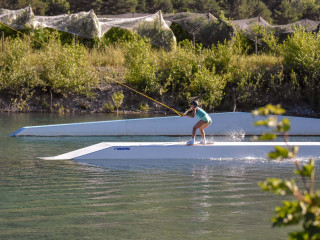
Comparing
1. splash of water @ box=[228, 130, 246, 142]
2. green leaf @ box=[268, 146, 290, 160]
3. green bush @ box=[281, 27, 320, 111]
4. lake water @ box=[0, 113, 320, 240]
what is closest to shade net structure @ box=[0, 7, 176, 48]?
green bush @ box=[281, 27, 320, 111]

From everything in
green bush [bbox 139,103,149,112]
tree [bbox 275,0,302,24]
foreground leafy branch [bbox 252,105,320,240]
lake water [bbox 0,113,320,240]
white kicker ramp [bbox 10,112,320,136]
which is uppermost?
tree [bbox 275,0,302,24]

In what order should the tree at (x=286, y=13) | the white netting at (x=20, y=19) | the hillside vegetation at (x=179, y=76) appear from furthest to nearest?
the tree at (x=286, y=13) < the white netting at (x=20, y=19) < the hillside vegetation at (x=179, y=76)

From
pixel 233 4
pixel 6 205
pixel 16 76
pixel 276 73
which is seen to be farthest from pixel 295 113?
pixel 233 4

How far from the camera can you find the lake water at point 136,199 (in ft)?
23.8

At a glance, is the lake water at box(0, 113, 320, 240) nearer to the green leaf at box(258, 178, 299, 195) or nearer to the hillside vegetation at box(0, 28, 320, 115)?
the green leaf at box(258, 178, 299, 195)

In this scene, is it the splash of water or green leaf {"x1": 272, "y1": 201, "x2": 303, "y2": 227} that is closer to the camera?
green leaf {"x1": 272, "y1": 201, "x2": 303, "y2": 227}

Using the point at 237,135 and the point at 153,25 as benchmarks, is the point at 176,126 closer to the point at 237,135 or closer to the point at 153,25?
the point at 237,135

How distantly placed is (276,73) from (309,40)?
212 cm

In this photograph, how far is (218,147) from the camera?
1366cm

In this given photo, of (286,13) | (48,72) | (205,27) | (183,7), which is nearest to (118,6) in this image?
(183,7)

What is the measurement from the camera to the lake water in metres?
7.25

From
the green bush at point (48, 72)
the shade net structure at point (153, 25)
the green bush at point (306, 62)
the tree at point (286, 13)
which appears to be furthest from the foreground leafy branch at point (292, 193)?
the tree at point (286, 13)

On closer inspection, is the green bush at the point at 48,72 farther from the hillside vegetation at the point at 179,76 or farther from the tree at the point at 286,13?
the tree at the point at 286,13

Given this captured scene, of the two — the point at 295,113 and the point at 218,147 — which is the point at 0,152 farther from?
the point at 295,113
